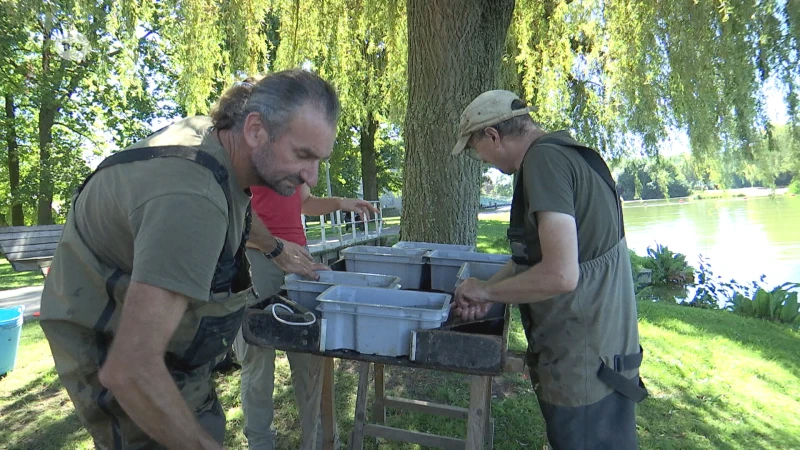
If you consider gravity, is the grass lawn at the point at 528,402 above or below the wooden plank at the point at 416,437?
below

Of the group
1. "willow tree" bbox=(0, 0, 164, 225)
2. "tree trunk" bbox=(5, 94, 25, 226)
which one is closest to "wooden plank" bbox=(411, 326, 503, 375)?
"willow tree" bbox=(0, 0, 164, 225)

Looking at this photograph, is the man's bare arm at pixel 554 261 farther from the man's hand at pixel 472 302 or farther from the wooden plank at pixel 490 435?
the wooden plank at pixel 490 435

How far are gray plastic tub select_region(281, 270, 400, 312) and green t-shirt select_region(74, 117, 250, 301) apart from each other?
1.89 ft

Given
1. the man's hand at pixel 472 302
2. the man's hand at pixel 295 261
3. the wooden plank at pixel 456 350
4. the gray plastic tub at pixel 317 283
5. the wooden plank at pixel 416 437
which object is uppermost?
the man's hand at pixel 295 261

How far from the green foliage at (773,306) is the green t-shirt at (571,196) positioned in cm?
770

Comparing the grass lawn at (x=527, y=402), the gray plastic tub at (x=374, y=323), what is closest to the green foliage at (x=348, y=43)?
the grass lawn at (x=527, y=402)

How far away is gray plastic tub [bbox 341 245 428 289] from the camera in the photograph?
249 centimetres

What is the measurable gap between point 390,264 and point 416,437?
3.47ft

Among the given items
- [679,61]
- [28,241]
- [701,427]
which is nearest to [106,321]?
[701,427]

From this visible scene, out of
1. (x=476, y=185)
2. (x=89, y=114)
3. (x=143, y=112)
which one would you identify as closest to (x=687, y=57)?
(x=476, y=185)

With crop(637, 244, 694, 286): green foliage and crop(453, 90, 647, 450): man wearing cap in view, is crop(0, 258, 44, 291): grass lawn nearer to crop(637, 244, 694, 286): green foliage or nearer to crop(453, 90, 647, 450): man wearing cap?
crop(453, 90, 647, 450): man wearing cap

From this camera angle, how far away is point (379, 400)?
124 inches

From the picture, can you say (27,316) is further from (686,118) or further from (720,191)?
(720,191)

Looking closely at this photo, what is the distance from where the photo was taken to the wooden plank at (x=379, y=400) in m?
3.11
